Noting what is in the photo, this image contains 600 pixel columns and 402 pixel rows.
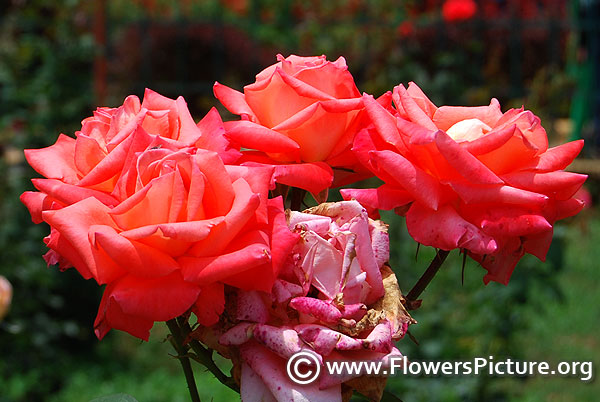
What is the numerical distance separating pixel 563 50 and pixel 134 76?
10.8ft

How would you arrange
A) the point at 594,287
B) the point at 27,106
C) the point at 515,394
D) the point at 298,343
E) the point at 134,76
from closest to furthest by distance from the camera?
the point at 298,343 → the point at 515,394 → the point at 27,106 → the point at 594,287 → the point at 134,76

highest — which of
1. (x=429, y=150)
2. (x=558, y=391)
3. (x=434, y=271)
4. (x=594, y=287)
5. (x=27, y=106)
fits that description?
(x=429, y=150)

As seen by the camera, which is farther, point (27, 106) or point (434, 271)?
point (27, 106)

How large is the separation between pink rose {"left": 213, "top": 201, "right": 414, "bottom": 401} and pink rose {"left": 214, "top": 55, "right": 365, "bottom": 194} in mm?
69

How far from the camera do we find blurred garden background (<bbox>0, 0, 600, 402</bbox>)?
2582mm

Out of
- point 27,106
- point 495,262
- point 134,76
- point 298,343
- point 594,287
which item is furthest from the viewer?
point 134,76

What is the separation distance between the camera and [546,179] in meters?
0.63

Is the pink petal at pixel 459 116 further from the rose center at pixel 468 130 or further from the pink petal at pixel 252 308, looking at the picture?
the pink petal at pixel 252 308

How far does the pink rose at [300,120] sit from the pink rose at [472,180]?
3 centimetres

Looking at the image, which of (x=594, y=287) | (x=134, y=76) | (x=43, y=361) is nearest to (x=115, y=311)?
(x=43, y=361)

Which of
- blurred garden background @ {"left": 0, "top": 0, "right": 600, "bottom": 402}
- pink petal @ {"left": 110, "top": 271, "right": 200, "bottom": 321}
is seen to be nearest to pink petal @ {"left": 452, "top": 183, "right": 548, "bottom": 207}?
pink petal @ {"left": 110, "top": 271, "right": 200, "bottom": 321}

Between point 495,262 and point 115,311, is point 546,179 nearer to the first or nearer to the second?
point 495,262

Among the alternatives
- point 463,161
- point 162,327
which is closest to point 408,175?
point 463,161

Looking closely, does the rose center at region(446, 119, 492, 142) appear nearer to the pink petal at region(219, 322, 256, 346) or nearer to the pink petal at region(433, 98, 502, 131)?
the pink petal at region(433, 98, 502, 131)
